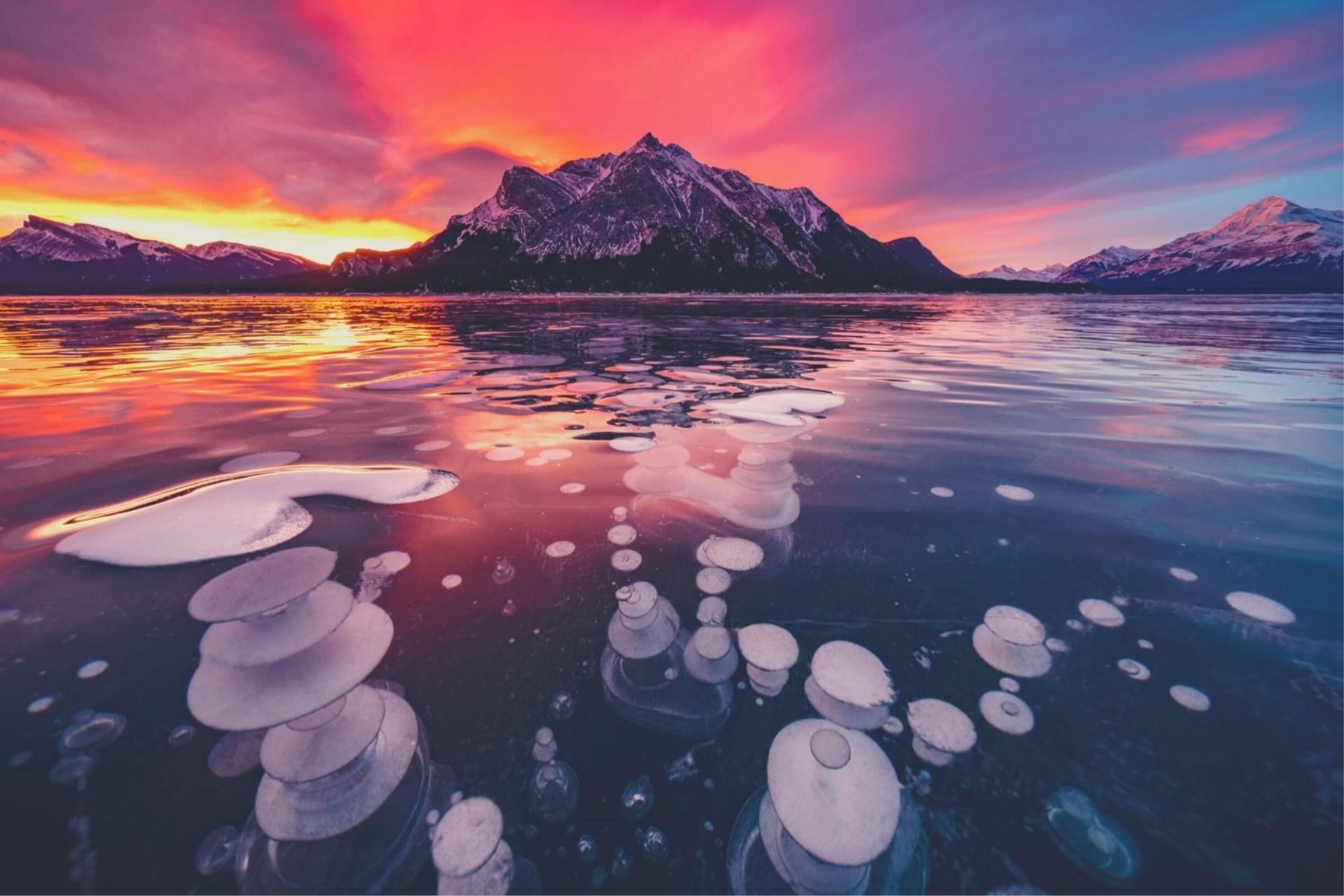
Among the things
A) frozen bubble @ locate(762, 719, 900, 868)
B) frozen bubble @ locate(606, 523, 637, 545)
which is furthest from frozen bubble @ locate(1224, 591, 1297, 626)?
frozen bubble @ locate(606, 523, 637, 545)

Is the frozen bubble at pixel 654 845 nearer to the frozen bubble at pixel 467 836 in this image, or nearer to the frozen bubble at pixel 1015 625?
the frozen bubble at pixel 467 836

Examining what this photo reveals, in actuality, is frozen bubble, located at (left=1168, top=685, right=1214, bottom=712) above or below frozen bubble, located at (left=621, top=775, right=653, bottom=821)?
above

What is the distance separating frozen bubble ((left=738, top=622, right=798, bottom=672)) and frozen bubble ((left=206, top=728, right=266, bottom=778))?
2.04m

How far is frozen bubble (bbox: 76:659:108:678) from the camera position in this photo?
215 cm

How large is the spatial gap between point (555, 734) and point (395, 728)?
0.64 m

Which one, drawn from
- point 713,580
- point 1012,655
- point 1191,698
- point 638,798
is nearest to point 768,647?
point 713,580

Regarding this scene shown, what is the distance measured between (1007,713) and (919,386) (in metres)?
7.55

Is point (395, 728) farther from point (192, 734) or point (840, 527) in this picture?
point (840, 527)

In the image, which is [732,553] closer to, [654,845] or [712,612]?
[712,612]

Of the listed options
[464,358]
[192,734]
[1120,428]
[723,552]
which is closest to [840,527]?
[723,552]

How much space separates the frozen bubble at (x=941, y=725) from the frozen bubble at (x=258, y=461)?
18.1ft

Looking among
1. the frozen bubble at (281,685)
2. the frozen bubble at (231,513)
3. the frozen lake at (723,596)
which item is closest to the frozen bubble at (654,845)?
the frozen lake at (723,596)

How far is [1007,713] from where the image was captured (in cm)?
204

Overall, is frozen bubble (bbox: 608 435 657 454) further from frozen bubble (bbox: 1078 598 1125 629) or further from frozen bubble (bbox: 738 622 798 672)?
frozen bubble (bbox: 1078 598 1125 629)
